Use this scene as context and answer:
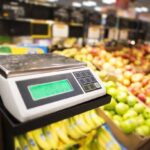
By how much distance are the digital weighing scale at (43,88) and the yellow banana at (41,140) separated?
164mm

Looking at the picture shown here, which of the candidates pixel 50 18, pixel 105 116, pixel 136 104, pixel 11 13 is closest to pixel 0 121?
pixel 105 116

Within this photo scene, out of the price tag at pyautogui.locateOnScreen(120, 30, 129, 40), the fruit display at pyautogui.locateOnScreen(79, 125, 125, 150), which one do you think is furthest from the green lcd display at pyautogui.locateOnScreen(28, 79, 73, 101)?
the price tag at pyautogui.locateOnScreen(120, 30, 129, 40)

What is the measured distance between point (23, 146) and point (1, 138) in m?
0.08

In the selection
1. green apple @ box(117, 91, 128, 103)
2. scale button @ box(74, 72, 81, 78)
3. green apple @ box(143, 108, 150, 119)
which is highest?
scale button @ box(74, 72, 81, 78)

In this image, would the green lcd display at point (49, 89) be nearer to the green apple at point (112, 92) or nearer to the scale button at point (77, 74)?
the scale button at point (77, 74)

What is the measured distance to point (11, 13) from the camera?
10.4ft

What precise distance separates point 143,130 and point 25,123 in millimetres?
789

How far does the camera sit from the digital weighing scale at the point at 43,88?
494 mm

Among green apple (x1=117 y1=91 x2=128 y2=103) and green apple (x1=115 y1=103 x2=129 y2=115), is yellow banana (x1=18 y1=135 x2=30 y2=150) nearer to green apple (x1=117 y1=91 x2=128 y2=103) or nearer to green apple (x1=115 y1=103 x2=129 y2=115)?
green apple (x1=115 y1=103 x2=129 y2=115)

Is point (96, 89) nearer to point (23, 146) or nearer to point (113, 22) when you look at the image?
point (23, 146)

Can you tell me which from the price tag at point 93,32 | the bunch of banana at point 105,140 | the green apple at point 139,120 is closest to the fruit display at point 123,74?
the green apple at point 139,120

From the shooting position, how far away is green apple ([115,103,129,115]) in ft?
3.94

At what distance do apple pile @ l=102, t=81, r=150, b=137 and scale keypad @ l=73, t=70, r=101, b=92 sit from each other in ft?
1.56

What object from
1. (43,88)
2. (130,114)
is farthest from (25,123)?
(130,114)
